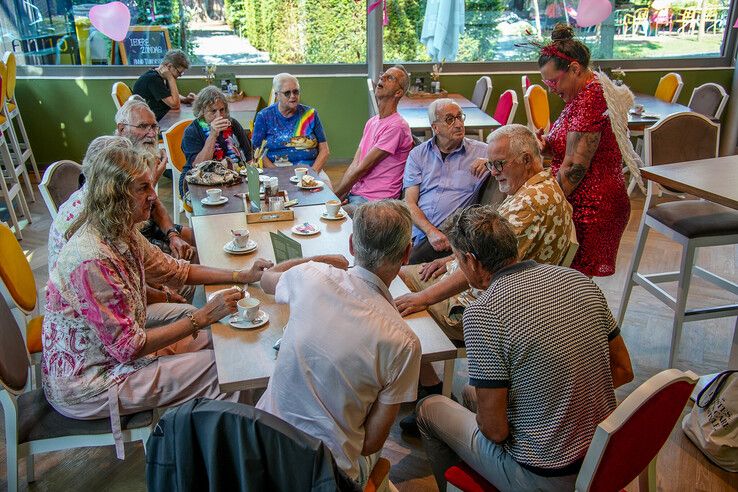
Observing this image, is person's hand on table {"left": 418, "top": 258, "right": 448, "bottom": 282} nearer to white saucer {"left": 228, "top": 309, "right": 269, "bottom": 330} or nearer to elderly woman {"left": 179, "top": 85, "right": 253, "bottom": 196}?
white saucer {"left": 228, "top": 309, "right": 269, "bottom": 330}

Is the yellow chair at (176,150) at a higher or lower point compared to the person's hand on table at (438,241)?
higher

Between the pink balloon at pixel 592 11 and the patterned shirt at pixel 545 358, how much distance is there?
6183 mm

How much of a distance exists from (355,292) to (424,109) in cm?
456

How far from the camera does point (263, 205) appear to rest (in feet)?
10.7

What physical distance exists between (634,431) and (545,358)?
28 centimetres

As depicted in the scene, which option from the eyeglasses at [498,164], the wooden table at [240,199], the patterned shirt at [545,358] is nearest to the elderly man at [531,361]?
the patterned shirt at [545,358]

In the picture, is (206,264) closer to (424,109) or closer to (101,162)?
(101,162)

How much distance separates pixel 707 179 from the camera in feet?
9.84

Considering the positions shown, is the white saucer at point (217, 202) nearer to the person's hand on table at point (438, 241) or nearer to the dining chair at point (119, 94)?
the person's hand on table at point (438, 241)

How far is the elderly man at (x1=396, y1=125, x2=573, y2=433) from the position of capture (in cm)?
248

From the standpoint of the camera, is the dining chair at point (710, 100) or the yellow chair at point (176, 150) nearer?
the yellow chair at point (176, 150)

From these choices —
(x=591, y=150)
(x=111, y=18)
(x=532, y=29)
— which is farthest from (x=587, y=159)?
(x=111, y=18)

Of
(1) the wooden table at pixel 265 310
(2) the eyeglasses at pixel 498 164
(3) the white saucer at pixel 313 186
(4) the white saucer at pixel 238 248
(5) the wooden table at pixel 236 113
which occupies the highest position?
(2) the eyeglasses at pixel 498 164

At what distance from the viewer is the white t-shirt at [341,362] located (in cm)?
169
